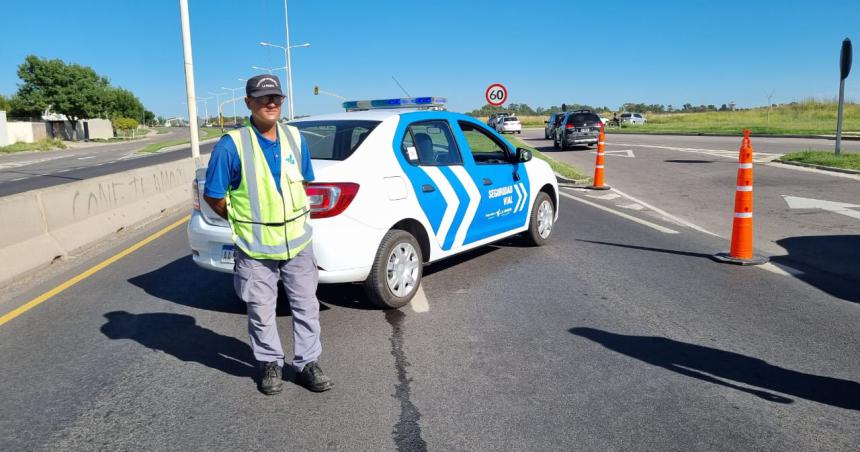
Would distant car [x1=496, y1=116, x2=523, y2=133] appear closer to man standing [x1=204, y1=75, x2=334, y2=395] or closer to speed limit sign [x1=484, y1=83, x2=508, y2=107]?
speed limit sign [x1=484, y1=83, x2=508, y2=107]

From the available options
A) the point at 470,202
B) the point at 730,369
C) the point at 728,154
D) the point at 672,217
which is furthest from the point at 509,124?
the point at 730,369

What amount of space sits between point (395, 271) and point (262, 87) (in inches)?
88.6

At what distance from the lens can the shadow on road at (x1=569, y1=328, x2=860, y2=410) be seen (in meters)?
3.74

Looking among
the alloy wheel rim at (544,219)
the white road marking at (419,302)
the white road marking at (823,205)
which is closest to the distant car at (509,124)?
the white road marking at (823,205)

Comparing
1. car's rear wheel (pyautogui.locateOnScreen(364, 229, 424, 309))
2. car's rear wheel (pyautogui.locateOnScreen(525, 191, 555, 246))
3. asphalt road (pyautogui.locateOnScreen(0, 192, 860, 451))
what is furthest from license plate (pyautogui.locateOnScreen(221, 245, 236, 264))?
car's rear wheel (pyautogui.locateOnScreen(525, 191, 555, 246))

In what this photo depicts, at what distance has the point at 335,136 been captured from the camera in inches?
223

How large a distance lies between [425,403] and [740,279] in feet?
13.3

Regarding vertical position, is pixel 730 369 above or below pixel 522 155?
below

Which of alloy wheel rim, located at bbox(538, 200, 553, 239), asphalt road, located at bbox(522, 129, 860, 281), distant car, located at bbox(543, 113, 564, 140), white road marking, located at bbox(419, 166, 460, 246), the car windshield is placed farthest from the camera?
distant car, located at bbox(543, 113, 564, 140)

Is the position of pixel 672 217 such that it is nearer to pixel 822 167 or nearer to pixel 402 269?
pixel 402 269

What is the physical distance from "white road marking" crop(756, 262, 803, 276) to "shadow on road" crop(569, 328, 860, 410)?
2.73 metres

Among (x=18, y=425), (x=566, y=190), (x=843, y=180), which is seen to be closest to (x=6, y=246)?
(x=18, y=425)

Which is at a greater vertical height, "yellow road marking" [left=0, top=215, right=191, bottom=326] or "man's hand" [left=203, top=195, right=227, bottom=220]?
"man's hand" [left=203, top=195, right=227, bottom=220]

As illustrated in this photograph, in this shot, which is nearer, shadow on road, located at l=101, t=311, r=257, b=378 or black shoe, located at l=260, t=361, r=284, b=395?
black shoe, located at l=260, t=361, r=284, b=395
